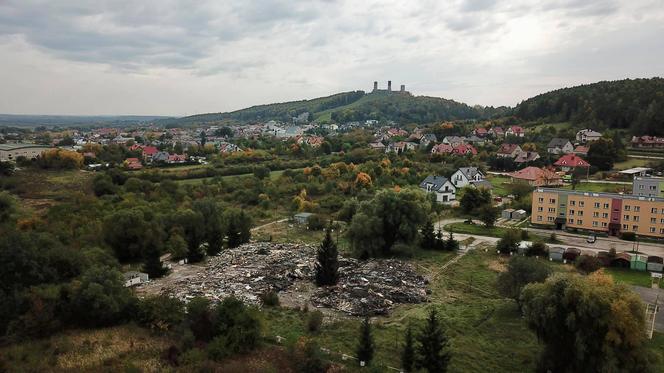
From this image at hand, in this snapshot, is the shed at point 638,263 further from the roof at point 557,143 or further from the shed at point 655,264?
the roof at point 557,143

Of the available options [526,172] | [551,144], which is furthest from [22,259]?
[551,144]

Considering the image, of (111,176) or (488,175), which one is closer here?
(111,176)

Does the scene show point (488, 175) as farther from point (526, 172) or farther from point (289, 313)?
point (289, 313)

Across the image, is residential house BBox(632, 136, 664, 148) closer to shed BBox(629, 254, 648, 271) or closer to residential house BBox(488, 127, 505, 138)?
residential house BBox(488, 127, 505, 138)

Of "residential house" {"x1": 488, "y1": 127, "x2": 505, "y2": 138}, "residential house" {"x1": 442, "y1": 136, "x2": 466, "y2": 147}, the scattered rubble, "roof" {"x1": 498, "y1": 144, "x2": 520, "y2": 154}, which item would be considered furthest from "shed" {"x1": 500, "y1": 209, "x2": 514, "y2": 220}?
"residential house" {"x1": 488, "y1": 127, "x2": 505, "y2": 138}

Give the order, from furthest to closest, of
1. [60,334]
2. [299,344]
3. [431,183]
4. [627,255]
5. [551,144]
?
1. [551,144]
2. [431,183]
3. [627,255]
4. [60,334]
5. [299,344]

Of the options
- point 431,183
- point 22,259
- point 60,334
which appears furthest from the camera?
point 431,183
